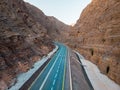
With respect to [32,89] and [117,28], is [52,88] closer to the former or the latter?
[32,89]

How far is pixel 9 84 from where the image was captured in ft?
77.4

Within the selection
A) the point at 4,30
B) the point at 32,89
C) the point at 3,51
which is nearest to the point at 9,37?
the point at 4,30

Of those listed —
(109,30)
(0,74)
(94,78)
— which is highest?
(109,30)

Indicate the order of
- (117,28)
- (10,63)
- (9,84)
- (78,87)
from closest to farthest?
(9,84) < (78,87) < (10,63) < (117,28)

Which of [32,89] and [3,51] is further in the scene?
[3,51]

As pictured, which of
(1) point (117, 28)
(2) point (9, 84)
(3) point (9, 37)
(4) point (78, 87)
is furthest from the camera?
(3) point (9, 37)

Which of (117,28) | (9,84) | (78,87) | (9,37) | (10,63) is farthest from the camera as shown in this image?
(9,37)

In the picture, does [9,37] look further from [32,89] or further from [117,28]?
[117,28]

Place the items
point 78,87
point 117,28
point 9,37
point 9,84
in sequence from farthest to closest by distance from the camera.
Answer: point 9,37 → point 117,28 → point 78,87 → point 9,84

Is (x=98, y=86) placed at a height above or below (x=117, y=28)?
below

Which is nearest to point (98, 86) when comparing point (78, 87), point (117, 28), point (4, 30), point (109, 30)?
point (78, 87)

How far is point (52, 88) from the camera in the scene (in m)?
25.0

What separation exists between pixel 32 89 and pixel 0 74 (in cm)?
422

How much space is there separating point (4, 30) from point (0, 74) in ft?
45.5
